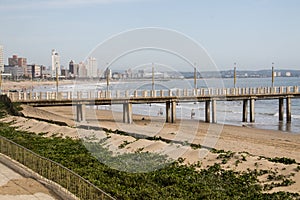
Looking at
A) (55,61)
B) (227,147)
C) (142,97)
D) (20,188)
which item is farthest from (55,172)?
(55,61)

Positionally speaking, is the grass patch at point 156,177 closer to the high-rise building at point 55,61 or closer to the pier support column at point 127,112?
the pier support column at point 127,112

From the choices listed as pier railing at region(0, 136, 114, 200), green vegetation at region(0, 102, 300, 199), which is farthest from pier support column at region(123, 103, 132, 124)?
pier railing at region(0, 136, 114, 200)

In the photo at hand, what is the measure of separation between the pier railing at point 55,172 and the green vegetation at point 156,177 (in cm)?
97

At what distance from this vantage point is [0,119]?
103 feet

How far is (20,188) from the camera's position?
1373 cm

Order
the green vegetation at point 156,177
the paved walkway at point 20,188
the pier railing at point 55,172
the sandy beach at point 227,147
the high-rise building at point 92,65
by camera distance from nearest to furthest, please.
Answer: the pier railing at point 55,172 → the paved walkway at point 20,188 → the green vegetation at point 156,177 → the sandy beach at point 227,147 → the high-rise building at point 92,65

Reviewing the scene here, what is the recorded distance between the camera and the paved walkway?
42.1 feet

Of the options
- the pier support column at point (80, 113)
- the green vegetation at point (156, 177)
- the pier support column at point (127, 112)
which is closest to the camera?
the green vegetation at point (156, 177)

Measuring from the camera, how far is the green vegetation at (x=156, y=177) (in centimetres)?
1302

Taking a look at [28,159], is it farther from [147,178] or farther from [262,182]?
[262,182]

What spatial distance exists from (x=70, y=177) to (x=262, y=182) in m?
5.85

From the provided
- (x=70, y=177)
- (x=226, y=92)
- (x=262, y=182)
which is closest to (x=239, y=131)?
(x=226, y=92)

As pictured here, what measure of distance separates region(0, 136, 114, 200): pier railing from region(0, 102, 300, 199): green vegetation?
0.97 meters

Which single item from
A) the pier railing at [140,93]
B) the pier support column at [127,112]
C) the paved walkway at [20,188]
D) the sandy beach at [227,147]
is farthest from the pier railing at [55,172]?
the pier support column at [127,112]
